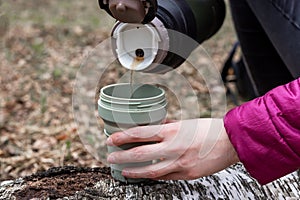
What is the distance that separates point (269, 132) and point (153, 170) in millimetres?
307

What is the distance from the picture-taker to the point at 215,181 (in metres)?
1.31

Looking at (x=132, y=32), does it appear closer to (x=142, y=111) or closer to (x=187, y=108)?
(x=142, y=111)

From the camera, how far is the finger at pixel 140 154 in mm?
1128

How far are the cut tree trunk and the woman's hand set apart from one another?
0.31ft

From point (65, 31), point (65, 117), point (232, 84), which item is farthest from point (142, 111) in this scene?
point (65, 31)

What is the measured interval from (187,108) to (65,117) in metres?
0.73

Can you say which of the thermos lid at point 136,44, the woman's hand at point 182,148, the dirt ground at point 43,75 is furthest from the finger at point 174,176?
the dirt ground at point 43,75

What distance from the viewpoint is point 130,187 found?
4.09 ft

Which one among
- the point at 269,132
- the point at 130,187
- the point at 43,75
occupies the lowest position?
the point at 43,75

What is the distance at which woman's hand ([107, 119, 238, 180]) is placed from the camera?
1103 mm

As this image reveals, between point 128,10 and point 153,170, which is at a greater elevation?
point 128,10

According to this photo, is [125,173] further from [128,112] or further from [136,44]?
[136,44]

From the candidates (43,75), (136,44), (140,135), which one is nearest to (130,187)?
(140,135)

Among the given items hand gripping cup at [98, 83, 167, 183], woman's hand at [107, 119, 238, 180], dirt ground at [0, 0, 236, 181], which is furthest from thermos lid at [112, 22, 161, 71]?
dirt ground at [0, 0, 236, 181]
